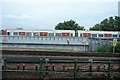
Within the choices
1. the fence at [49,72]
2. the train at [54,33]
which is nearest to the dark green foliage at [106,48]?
the train at [54,33]

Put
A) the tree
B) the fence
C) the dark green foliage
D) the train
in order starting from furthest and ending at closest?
the tree < the train < the dark green foliage < the fence

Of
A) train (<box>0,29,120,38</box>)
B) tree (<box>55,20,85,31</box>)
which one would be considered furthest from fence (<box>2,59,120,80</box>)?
tree (<box>55,20,85,31</box>)

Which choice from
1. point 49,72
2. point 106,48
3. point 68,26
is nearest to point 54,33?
point 106,48

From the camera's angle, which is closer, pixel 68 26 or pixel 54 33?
pixel 54 33

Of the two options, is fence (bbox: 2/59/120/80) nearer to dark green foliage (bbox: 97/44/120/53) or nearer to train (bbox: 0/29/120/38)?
dark green foliage (bbox: 97/44/120/53)

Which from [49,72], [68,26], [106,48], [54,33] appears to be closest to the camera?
[49,72]

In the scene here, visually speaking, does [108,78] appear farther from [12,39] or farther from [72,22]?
[72,22]

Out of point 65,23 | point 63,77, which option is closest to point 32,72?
Answer: point 63,77

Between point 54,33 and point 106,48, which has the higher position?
point 54,33

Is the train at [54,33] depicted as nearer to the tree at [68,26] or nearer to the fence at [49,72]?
the fence at [49,72]

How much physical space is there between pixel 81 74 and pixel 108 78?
3.74 ft

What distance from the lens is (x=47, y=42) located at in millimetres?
28312

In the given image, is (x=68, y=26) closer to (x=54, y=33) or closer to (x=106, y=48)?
(x=54, y=33)

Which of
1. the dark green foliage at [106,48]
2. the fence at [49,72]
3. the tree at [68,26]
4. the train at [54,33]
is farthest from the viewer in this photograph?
the tree at [68,26]
